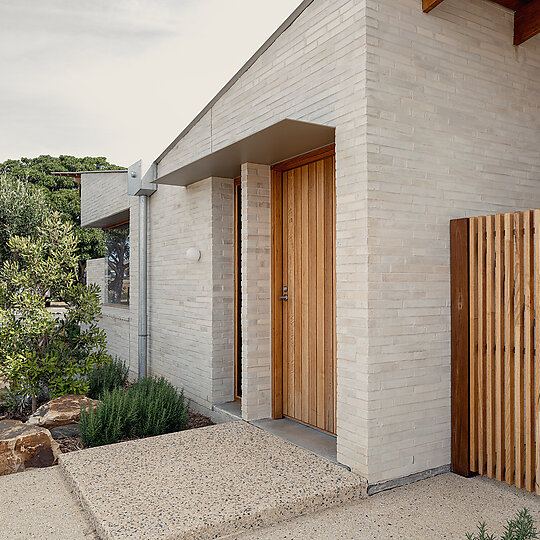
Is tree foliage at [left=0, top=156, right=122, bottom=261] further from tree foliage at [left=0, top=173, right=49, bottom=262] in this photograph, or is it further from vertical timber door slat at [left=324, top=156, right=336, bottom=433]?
vertical timber door slat at [left=324, top=156, right=336, bottom=433]

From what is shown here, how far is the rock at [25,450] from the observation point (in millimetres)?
4198

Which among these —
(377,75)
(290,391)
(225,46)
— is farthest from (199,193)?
(377,75)

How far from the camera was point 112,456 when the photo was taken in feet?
13.3

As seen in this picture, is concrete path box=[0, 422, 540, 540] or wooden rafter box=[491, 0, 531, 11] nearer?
concrete path box=[0, 422, 540, 540]

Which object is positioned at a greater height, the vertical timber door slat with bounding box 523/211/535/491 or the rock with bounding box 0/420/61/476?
the vertical timber door slat with bounding box 523/211/535/491

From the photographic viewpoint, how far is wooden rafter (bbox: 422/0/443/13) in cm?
373

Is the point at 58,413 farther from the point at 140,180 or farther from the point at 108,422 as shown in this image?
the point at 140,180

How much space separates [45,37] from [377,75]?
12278 millimetres

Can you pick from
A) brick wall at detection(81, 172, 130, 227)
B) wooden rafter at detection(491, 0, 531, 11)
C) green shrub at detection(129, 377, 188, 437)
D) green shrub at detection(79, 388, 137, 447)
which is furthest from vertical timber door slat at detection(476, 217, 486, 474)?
brick wall at detection(81, 172, 130, 227)

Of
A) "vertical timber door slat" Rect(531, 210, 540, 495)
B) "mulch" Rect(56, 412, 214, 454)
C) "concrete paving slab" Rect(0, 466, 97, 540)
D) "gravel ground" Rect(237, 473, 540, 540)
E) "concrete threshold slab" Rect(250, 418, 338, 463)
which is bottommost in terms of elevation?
"mulch" Rect(56, 412, 214, 454)

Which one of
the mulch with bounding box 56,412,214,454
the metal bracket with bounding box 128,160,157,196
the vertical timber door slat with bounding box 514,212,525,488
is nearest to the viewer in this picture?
the vertical timber door slat with bounding box 514,212,525,488

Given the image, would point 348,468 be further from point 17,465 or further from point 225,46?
point 225,46

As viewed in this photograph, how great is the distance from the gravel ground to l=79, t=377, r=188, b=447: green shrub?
87.2 inches

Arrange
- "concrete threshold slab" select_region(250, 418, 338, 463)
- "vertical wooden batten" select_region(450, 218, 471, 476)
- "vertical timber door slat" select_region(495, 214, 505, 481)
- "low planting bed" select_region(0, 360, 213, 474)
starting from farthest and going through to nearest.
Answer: "low planting bed" select_region(0, 360, 213, 474) < "concrete threshold slab" select_region(250, 418, 338, 463) < "vertical wooden batten" select_region(450, 218, 471, 476) < "vertical timber door slat" select_region(495, 214, 505, 481)
